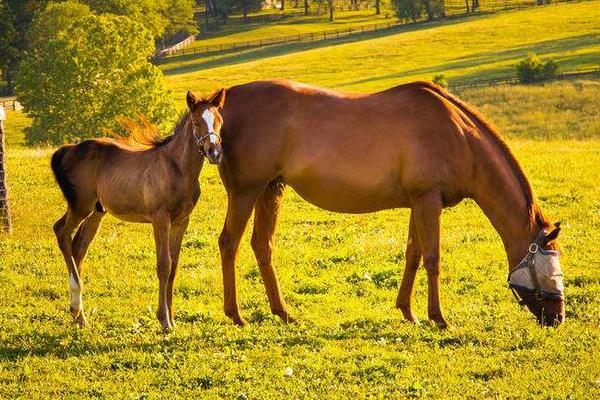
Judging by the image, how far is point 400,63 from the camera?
309 ft

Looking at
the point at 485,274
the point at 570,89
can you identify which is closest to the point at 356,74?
the point at 570,89

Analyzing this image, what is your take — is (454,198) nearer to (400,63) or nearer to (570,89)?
(570,89)

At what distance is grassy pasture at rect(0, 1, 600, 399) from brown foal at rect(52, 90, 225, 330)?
0.88 metres

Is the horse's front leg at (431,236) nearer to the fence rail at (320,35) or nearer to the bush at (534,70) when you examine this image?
the bush at (534,70)

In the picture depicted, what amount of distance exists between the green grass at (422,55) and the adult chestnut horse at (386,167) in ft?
217

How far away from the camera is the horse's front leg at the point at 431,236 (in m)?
12.4

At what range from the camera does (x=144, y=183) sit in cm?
1217

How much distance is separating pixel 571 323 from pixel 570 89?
194ft

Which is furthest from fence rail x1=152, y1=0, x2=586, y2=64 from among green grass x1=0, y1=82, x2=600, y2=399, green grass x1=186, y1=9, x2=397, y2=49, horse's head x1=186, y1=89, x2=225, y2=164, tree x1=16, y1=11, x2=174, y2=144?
horse's head x1=186, y1=89, x2=225, y2=164

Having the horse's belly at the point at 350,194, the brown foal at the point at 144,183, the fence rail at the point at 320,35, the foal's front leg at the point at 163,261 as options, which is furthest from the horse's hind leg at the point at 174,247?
the fence rail at the point at 320,35

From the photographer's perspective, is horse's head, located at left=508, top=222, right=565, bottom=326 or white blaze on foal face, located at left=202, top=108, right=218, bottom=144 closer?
white blaze on foal face, located at left=202, top=108, right=218, bottom=144

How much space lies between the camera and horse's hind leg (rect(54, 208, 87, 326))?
1250cm

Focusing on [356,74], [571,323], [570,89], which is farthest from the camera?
[356,74]

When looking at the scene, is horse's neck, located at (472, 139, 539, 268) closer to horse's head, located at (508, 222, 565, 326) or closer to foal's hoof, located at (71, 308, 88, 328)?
horse's head, located at (508, 222, 565, 326)
